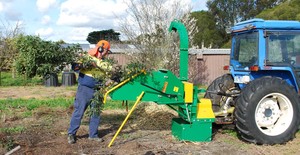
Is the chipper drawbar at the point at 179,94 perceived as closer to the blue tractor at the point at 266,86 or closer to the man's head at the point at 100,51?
the blue tractor at the point at 266,86

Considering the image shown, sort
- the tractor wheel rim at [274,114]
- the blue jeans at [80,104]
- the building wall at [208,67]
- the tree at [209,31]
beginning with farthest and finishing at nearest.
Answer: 1. the tree at [209,31]
2. the building wall at [208,67]
3. the tractor wheel rim at [274,114]
4. the blue jeans at [80,104]

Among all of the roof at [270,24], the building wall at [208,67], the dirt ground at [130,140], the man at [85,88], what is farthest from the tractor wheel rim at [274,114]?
the building wall at [208,67]

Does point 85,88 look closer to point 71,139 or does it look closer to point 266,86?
point 71,139

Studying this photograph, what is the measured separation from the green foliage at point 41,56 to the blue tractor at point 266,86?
305 centimetres

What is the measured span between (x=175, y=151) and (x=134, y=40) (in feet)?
36.3

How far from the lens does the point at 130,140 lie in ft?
22.8

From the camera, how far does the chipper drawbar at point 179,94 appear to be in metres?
6.45

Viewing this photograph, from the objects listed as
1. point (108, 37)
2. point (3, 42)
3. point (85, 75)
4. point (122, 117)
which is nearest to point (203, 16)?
point (108, 37)

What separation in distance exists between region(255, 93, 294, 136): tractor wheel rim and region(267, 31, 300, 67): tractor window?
0.69 m

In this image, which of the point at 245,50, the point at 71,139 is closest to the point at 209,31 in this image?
the point at 245,50

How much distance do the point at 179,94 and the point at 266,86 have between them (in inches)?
61.0

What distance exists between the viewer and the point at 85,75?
263 inches

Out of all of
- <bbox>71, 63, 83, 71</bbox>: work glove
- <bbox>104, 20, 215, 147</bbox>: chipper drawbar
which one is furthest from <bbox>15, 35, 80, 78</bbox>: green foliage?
<bbox>104, 20, 215, 147</bbox>: chipper drawbar

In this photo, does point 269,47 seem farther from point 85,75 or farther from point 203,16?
point 203,16
